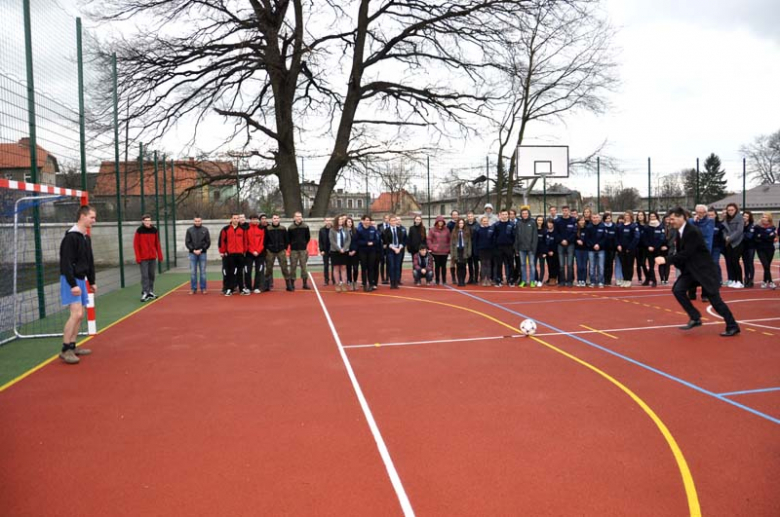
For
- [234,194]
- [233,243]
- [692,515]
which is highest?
[234,194]

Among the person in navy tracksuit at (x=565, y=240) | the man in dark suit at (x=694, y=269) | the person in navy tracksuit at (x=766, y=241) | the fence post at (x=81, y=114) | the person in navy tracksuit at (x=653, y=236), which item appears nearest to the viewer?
the man in dark suit at (x=694, y=269)

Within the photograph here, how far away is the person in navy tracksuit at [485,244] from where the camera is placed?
1434cm

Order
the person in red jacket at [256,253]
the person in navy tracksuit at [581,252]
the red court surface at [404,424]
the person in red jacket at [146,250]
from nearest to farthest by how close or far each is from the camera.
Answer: the red court surface at [404,424]
the person in red jacket at [146,250]
the person in red jacket at [256,253]
the person in navy tracksuit at [581,252]

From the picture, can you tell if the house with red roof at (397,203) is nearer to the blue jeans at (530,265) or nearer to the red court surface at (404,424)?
the blue jeans at (530,265)

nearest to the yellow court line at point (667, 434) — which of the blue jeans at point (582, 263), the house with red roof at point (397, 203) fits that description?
the blue jeans at point (582, 263)

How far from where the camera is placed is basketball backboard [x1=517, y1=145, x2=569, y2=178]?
22.1m

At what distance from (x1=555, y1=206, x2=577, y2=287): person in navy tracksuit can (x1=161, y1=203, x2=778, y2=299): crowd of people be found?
25 millimetres

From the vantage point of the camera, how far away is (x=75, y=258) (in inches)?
279

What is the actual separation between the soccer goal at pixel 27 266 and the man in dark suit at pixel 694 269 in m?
8.61

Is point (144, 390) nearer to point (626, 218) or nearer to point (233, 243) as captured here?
point (233, 243)

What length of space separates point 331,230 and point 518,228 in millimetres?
4780

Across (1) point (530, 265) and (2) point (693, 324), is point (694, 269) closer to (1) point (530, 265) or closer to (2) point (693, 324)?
(2) point (693, 324)

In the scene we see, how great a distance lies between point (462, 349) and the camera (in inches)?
302

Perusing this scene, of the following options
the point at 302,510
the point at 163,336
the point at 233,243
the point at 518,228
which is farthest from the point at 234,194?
the point at 302,510
